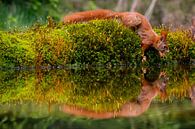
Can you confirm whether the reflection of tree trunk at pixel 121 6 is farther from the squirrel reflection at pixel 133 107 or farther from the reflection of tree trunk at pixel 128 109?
the reflection of tree trunk at pixel 128 109

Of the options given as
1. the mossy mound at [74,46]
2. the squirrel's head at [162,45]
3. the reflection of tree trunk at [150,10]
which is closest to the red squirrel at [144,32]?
the squirrel's head at [162,45]

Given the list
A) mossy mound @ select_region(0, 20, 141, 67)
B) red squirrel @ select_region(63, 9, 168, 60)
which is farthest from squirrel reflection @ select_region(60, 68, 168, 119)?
red squirrel @ select_region(63, 9, 168, 60)

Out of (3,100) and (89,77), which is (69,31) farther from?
(3,100)

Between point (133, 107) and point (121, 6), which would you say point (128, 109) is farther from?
point (121, 6)

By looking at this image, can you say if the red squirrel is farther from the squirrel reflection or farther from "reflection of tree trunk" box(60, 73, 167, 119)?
"reflection of tree trunk" box(60, 73, 167, 119)

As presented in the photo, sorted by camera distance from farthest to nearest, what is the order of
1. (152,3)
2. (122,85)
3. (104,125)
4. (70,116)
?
(152,3) < (122,85) < (70,116) < (104,125)

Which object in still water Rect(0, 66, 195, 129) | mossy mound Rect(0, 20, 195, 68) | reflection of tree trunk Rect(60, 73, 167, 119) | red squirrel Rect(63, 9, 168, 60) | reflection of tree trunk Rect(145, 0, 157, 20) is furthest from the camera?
reflection of tree trunk Rect(145, 0, 157, 20)

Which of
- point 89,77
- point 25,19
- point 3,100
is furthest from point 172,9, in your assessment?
point 3,100
